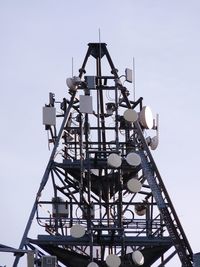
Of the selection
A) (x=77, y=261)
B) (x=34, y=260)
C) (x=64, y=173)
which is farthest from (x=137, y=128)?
(x=34, y=260)

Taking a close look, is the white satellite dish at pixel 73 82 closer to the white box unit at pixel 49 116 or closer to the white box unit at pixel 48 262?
the white box unit at pixel 49 116

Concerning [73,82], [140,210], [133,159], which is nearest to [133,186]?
[133,159]

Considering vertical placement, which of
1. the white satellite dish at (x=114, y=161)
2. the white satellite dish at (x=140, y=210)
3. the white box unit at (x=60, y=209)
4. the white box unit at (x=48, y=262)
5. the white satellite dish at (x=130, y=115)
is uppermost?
the white satellite dish at (x=130, y=115)

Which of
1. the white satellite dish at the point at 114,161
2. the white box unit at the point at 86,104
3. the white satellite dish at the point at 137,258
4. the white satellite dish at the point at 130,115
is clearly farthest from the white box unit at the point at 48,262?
the white satellite dish at the point at 130,115

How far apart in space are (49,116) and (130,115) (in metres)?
3.97

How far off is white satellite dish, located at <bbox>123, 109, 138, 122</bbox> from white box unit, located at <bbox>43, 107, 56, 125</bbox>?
11.4 ft

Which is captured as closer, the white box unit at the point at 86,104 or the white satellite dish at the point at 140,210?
the white box unit at the point at 86,104

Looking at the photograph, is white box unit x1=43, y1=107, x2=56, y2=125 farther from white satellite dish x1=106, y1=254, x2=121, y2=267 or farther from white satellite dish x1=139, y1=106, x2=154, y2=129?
white satellite dish x1=106, y1=254, x2=121, y2=267

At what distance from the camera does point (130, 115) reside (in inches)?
1406

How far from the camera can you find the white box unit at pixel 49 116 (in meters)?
36.0

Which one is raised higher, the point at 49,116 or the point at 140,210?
the point at 49,116

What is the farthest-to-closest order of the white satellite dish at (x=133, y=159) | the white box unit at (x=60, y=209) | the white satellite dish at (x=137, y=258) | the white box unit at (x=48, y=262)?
the white box unit at (x=60, y=209), the white satellite dish at (x=133, y=159), the white satellite dish at (x=137, y=258), the white box unit at (x=48, y=262)

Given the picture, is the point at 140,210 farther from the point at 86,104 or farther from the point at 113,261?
the point at 86,104

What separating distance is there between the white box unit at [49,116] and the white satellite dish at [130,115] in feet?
11.4
